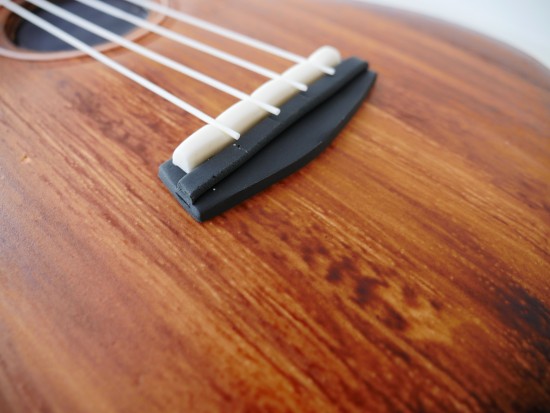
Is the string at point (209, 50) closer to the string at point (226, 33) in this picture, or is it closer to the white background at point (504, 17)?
the string at point (226, 33)

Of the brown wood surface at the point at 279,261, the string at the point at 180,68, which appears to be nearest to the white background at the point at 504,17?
the brown wood surface at the point at 279,261

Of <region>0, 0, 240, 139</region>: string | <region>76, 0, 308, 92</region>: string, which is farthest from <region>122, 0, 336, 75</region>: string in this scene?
<region>0, 0, 240, 139</region>: string

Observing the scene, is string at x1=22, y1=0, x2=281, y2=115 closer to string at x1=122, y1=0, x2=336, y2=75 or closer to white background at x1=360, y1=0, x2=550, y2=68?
string at x1=122, y1=0, x2=336, y2=75

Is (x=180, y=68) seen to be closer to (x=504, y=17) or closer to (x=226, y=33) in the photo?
(x=226, y=33)

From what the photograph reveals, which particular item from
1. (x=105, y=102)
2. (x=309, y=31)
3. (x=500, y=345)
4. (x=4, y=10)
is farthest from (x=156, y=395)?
(x=4, y=10)

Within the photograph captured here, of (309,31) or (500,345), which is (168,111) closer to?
(309,31)

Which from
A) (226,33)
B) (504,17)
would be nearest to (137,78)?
(226,33)
